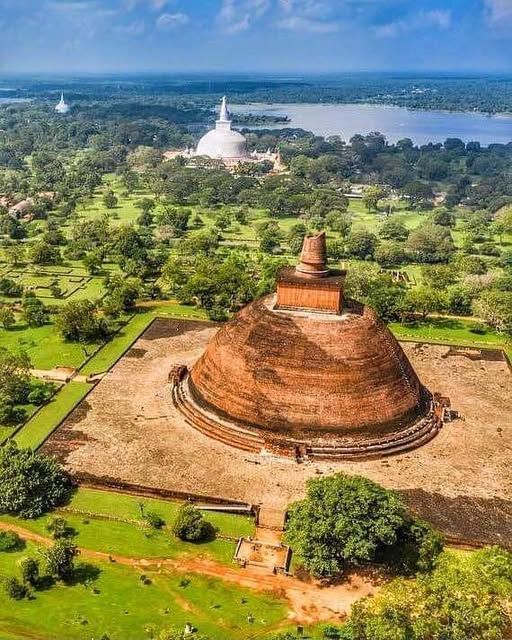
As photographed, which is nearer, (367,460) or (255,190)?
(367,460)

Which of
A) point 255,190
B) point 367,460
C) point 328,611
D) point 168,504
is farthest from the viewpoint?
point 255,190

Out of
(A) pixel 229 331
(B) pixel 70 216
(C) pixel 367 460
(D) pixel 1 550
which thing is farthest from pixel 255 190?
(D) pixel 1 550

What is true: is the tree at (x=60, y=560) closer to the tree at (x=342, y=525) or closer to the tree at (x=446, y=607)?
the tree at (x=342, y=525)

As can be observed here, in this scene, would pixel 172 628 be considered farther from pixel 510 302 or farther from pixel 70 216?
pixel 70 216

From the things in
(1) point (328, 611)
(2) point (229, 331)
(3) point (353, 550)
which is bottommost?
(1) point (328, 611)

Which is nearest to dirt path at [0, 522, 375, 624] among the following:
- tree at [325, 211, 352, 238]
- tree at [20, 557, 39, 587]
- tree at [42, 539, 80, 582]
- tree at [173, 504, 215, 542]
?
tree at [173, 504, 215, 542]

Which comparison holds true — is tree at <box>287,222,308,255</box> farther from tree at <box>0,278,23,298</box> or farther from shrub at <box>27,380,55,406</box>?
shrub at <box>27,380,55,406</box>

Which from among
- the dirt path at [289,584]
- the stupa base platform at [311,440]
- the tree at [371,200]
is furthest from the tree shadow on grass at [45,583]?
the tree at [371,200]
